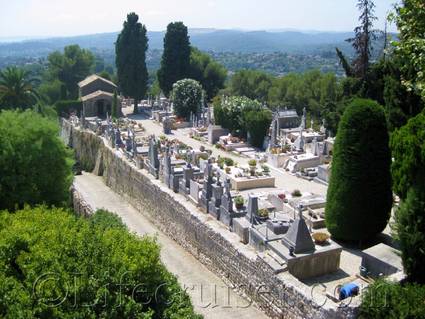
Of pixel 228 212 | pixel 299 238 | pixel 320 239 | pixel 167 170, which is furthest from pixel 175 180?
pixel 299 238

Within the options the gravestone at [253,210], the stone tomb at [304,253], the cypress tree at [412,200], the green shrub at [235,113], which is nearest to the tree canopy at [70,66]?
the green shrub at [235,113]

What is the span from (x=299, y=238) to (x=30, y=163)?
424 inches

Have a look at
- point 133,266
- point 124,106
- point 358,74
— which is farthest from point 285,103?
point 133,266

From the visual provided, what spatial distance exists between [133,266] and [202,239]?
23.3 ft

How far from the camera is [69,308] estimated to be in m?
8.98

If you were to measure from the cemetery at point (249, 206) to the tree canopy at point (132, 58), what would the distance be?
12.1 meters

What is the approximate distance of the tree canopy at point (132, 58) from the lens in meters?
44.7

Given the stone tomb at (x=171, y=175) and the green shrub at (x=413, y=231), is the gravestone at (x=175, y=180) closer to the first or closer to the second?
the stone tomb at (x=171, y=175)

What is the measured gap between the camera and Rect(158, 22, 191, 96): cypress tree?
43938mm

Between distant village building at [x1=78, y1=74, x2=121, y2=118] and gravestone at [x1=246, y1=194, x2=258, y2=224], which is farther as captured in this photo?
distant village building at [x1=78, y1=74, x2=121, y2=118]

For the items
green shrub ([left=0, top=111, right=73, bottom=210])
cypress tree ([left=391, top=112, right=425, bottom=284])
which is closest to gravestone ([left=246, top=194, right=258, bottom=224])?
cypress tree ([left=391, top=112, right=425, bottom=284])

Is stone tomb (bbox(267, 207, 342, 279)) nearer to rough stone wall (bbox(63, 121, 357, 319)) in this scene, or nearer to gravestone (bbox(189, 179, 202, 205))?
rough stone wall (bbox(63, 121, 357, 319))

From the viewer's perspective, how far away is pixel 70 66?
59312 mm

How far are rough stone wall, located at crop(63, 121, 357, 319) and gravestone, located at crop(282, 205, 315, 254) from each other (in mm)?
970
